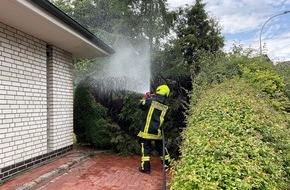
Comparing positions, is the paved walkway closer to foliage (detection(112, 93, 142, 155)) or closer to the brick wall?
the brick wall

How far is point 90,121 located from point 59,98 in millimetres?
1378

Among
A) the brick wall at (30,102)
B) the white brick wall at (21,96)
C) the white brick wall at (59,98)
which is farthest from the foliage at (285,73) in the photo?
the white brick wall at (21,96)

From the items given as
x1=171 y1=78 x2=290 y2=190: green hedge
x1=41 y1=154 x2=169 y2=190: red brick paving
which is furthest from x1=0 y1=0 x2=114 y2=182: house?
x1=171 y1=78 x2=290 y2=190: green hedge

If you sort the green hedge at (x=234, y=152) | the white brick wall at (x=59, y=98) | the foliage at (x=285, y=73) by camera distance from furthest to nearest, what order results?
the foliage at (x=285, y=73) < the white brick wall at (x=59, y=98) < the green hedge at (x=234, y=152)

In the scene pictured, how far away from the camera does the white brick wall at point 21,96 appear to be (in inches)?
185

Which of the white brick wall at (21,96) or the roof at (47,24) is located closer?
the roof at (47,24)

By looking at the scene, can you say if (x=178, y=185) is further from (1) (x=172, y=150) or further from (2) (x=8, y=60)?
(1) (x=172, y=150)

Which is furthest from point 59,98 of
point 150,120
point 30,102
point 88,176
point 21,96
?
point 150,120

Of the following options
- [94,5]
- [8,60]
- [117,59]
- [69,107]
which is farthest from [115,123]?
[94,5]

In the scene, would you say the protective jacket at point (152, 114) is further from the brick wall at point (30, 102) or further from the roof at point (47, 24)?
the brick wall at point (30, 102)

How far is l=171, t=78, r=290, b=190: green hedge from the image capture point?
1972 mm

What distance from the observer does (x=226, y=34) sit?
16953 mm

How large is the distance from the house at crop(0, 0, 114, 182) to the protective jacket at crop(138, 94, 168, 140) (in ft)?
7.12

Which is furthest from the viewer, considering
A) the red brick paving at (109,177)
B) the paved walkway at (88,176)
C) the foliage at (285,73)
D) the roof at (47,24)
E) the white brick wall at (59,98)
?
the foliage at (285,73)
